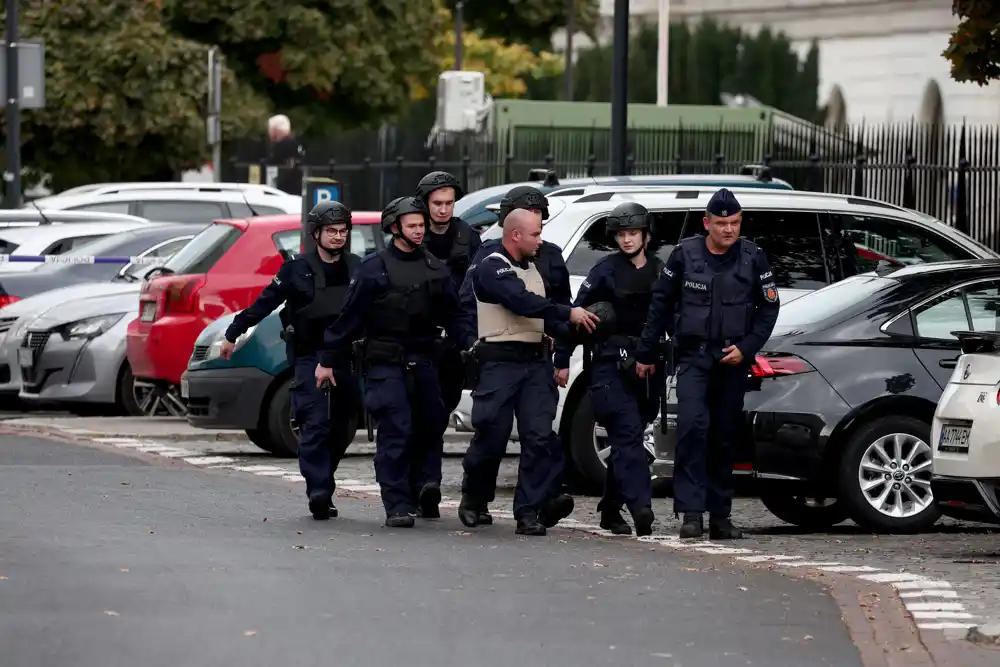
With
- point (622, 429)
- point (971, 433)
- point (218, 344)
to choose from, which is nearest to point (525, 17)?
point (218, 344)

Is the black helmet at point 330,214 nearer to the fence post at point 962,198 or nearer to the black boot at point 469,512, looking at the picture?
the black boot at point 469,512

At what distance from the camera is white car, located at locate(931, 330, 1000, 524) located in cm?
1162

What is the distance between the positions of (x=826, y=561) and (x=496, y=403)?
181 centimetres

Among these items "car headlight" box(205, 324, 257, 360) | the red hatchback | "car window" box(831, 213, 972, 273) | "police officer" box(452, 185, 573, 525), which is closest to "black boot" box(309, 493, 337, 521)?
"police officer" box(452, 185, 573, 525)

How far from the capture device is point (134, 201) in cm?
2770

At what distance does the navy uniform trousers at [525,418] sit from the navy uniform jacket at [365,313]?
1.57ft

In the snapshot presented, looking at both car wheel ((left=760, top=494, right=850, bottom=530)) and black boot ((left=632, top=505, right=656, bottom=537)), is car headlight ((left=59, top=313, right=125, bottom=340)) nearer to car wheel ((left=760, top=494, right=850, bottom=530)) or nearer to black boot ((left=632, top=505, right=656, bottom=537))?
car wheel ((left=760, top=494, right=850, bottom=530))

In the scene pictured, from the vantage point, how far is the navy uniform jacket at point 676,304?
1245 centimetres

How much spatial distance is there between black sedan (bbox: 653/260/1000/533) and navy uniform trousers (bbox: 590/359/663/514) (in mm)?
472

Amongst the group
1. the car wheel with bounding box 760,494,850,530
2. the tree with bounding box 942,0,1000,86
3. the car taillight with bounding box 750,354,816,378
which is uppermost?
the tree with bounding box 942,0,1000,86

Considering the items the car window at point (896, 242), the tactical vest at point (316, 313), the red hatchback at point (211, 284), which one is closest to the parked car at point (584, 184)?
the car window at point (896, 242)

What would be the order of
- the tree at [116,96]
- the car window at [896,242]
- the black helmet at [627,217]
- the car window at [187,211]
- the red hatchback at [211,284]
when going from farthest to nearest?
the tree at [116,96]
the car window at [187,211]
the red hatchback at [211,284]
the car window at [896,242]
the black helmet at [627,217]

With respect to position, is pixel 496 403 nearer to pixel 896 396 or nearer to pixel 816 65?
pixel 896 396

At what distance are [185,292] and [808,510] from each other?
21.4 ft
